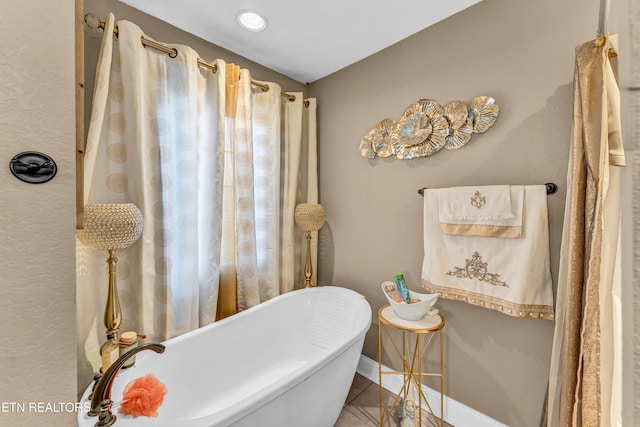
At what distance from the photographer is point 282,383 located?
0.97m

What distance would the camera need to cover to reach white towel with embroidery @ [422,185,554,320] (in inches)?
45.7

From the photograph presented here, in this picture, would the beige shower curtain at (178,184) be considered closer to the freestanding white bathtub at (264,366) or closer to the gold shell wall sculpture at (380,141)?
the freestanding white bathtub at (264,366)

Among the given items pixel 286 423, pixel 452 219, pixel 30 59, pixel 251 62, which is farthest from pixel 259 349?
pixel 251 62

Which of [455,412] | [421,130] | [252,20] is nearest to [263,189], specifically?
[252,20]

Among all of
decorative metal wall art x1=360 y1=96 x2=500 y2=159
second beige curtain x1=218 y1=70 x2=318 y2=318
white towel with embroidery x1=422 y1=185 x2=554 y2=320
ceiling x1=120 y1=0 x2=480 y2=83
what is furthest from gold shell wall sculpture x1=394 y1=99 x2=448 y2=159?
second beige curtain x1=218 y1=70 x2=318 y2=318

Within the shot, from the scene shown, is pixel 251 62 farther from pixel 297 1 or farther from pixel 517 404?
pixel 517 404

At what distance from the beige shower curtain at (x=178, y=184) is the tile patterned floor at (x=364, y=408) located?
88 cm

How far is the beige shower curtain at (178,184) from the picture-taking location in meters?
1.24

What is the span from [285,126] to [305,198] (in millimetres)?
624

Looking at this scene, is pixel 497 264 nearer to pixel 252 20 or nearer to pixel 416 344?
pixel 416 344

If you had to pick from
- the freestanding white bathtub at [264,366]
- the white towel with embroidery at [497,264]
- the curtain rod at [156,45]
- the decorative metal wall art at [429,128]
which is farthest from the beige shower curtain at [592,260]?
the curtain rod at [156,45]

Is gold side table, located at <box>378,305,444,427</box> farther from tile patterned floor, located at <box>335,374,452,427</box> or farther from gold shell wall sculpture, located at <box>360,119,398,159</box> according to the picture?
gold shell wall sculpture, located at <box>360,119,398,159</box>

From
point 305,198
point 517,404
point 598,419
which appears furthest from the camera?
point 305,198

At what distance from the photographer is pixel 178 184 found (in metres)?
1.47
